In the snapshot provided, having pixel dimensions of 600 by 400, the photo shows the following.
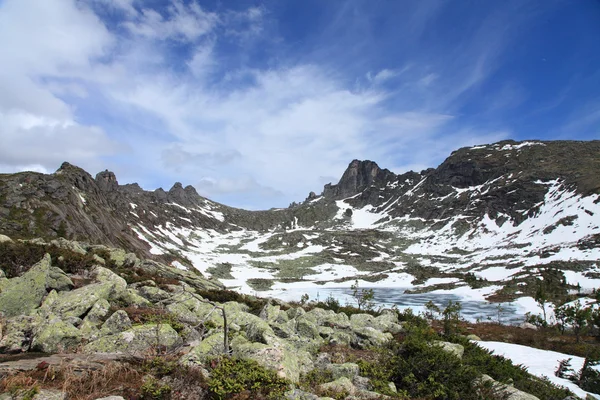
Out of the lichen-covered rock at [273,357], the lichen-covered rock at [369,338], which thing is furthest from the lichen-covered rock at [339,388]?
the lichen-covered rock at [369,338]

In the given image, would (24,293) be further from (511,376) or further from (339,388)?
(511,376)

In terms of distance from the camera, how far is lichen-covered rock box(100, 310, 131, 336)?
31.2 feet

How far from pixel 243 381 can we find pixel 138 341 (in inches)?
135

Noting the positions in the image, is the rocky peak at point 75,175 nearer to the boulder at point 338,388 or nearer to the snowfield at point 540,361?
the boulder at point 338,388

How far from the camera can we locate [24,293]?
11.8 metres

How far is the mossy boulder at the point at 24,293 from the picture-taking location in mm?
11133

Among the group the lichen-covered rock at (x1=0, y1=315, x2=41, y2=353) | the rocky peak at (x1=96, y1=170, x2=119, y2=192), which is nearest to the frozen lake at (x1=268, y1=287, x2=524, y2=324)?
the lichen-covered rock at (x1=0, y1=315, x2=41, y2=353)

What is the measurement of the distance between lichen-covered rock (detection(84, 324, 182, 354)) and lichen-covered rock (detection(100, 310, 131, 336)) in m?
1.17

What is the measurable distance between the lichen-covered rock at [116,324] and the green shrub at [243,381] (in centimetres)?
399

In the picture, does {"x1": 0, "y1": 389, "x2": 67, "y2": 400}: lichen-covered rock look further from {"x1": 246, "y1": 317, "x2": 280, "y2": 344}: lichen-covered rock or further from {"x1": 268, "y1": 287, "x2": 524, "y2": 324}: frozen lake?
{"x1": 268, "y1": 287, "x2": 524, "y2": 324}: frozen lake

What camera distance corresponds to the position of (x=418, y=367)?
10078mm

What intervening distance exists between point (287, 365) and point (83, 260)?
1701cm

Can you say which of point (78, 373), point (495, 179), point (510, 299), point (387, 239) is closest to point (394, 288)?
point (510, 299)

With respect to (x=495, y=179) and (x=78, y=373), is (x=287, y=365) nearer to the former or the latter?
(x=78, y=373)
